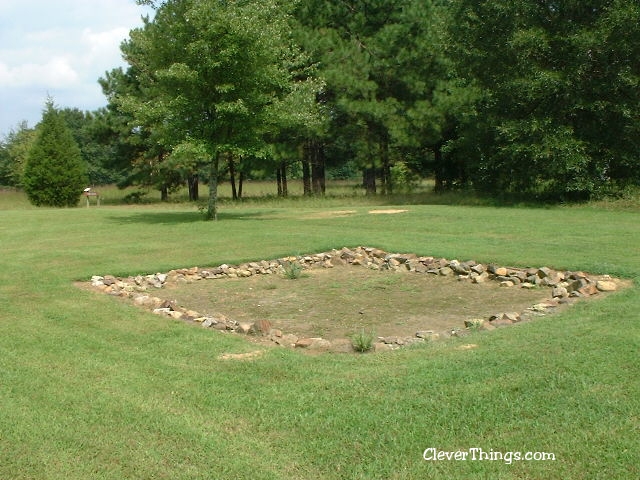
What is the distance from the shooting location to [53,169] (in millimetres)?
27719

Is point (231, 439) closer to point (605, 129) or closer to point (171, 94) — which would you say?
point (171, 94)

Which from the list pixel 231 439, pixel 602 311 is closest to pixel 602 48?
pixel 602 311

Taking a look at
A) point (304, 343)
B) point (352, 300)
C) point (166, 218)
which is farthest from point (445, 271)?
point (166, 218)

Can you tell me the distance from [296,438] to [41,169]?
27.6m

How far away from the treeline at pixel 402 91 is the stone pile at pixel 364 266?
6442 millimetres

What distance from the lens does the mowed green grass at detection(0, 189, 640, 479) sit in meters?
3.07

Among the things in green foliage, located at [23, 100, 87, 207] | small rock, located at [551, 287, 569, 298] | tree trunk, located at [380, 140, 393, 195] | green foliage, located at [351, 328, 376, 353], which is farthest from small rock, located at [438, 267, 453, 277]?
green foliage, located at [23, 100, 87, 207]

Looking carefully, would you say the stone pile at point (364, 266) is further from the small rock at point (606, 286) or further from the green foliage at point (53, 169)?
the green foliage at point (53, 169)

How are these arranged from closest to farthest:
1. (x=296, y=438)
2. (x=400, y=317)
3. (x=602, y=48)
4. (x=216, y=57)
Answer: (x=296, y=438)
(x=400, y=317)
(x=216, y=57)
(x=602, y=48)

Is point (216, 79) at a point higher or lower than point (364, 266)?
higher

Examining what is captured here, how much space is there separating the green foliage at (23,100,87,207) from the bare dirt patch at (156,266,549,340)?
2174cm

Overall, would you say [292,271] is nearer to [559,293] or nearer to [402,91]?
[559,293]

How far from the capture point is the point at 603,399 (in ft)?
11.9

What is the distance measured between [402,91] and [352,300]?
771 inches
